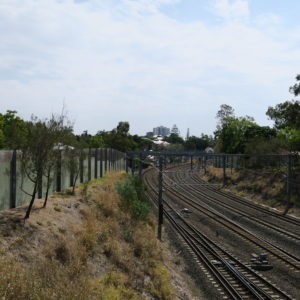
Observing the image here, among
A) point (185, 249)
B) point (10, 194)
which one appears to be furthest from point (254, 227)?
point (10, 194)

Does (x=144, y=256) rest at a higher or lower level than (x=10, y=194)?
lower

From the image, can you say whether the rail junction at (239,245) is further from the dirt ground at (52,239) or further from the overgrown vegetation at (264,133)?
the overgrown vegetation at (264,133)

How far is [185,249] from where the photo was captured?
23.4 metres

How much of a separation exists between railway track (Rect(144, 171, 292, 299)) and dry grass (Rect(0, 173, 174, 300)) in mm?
2678

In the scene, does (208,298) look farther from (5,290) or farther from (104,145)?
(104,145)

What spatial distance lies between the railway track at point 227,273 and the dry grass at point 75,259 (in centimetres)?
268

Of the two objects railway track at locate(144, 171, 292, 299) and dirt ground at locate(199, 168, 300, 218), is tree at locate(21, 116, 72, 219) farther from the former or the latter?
dirt ground at locate(199, 168, 300, 218)

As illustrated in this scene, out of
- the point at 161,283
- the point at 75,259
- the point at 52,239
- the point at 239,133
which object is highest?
the point at 239,133

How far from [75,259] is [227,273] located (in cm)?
919

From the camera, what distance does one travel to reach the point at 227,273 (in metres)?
18.7

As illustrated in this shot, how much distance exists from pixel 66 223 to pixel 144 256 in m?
4.24

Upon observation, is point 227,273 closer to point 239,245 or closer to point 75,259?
point 239,245

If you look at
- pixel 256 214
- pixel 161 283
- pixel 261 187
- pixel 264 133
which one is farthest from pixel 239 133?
pixel 161 283

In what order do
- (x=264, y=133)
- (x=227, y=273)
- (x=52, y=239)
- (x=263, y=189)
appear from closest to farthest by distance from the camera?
(x=52, y=239) → (x=227, y=273) → (x=263, y=189) → (x=264, y=133)
